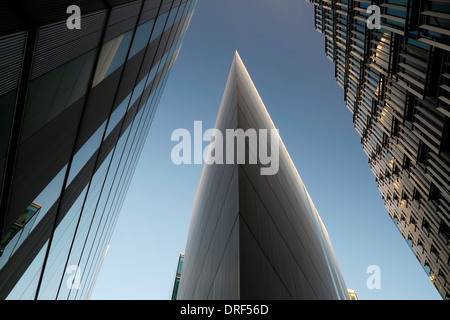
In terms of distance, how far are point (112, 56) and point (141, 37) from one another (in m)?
3.11

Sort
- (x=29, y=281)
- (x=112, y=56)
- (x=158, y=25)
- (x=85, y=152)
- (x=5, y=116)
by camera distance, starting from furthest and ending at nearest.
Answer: (x=158, y=25) → (x=85, y=152) → (x=29, y=281) → (x=112, y=56) → (x=5, y=116)

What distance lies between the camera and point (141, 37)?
1061 cm

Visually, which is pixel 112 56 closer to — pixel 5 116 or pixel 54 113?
pixel 54 113

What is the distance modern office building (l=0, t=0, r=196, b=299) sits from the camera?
14.4ft

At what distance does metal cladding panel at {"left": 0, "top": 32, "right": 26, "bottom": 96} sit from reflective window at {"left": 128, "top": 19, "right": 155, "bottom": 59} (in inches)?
243

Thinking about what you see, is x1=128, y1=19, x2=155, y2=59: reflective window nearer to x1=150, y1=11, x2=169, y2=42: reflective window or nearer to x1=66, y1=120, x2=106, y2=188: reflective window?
x1=150, y1=11, x2=169, y2=42: reflective window

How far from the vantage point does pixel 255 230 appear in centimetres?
511

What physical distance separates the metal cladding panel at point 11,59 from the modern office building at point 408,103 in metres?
19.6

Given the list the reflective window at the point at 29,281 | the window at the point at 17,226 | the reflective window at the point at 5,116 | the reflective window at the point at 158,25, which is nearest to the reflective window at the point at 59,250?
the reflective window at the point at 29,281

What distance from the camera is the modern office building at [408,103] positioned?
16859 millimetres

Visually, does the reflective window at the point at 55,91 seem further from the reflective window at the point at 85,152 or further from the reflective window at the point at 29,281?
the reflective window at the point at 29,281

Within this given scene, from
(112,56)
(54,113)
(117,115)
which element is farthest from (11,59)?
(117,115)

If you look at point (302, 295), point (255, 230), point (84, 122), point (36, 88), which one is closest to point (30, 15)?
point (36, 88)

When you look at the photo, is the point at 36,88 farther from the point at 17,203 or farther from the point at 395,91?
the point at 395,91
